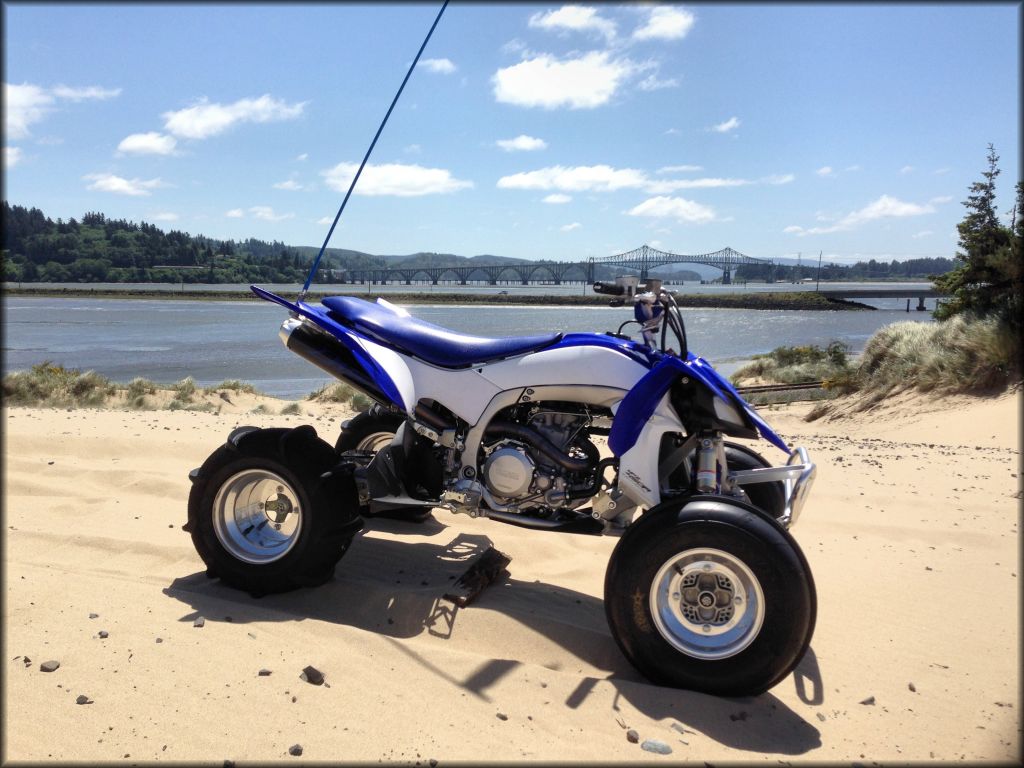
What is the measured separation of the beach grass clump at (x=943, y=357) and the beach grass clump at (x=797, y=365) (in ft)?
9.43

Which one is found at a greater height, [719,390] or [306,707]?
[719,390]

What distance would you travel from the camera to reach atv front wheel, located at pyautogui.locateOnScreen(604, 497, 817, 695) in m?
3.03

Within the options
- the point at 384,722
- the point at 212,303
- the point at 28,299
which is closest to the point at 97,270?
the point at 212,303

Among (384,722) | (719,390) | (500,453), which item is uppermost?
(719,390)

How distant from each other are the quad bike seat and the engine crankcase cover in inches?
21.1

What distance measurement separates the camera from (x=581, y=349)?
373 centimetres

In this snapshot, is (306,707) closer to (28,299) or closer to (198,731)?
(198,731)

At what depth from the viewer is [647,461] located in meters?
3.51

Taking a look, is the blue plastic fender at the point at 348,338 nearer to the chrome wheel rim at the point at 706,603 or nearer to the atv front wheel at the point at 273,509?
the atv front wheel at the point at 273,509

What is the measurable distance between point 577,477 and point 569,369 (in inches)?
23.7

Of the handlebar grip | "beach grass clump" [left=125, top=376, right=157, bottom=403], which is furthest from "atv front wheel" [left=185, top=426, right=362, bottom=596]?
"beach grass clump" [left=125, top=376, right=157, bottom=403]

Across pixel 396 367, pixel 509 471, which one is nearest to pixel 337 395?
pixel 396 367

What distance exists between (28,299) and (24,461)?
2575 inches

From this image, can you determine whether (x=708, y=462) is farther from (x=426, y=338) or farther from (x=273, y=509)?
(x=273, y=509)
